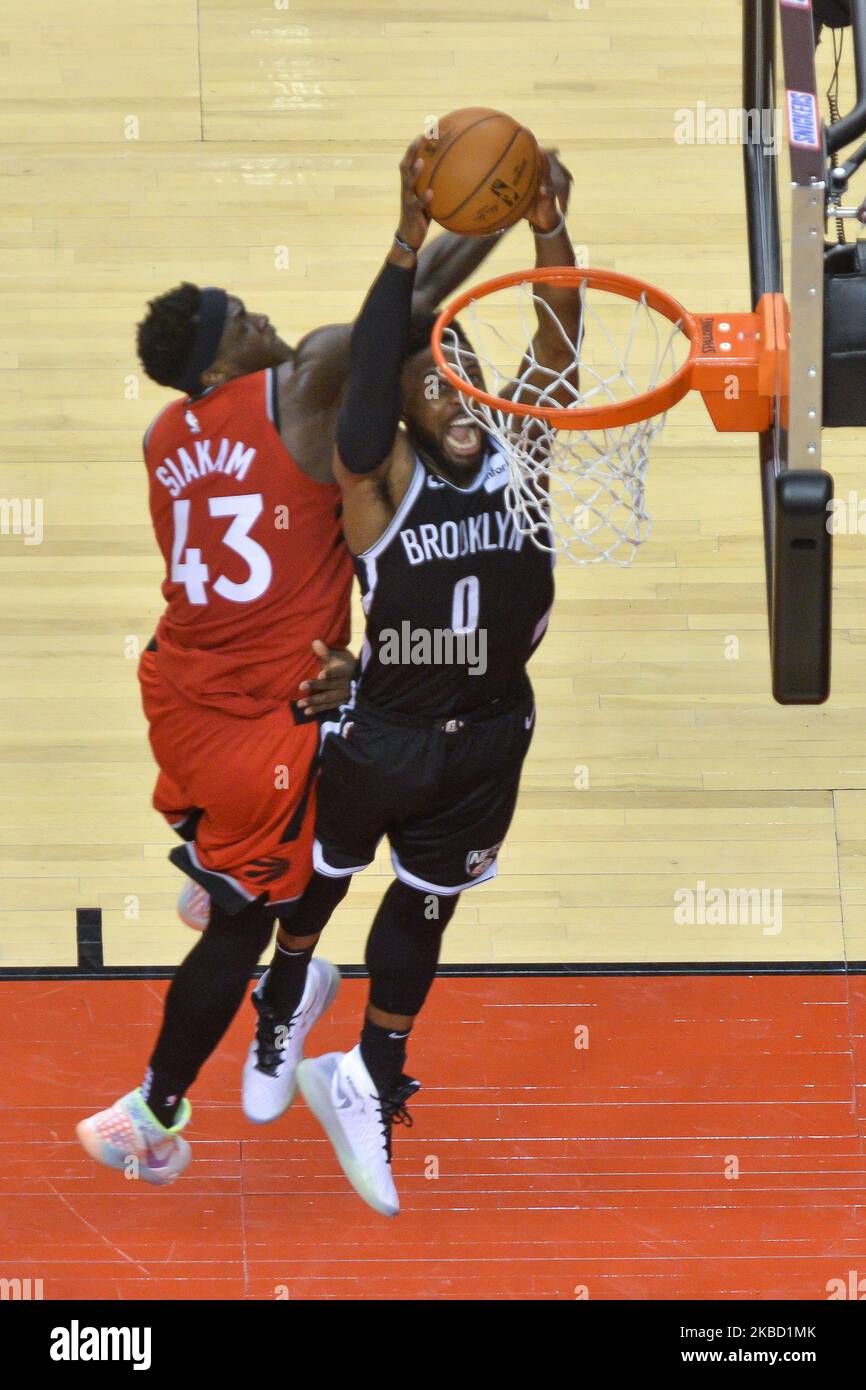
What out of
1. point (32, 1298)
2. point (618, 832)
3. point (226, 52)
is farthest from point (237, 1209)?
point (226, 52)

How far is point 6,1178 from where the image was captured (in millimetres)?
4527

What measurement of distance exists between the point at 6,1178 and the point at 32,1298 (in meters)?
0.40

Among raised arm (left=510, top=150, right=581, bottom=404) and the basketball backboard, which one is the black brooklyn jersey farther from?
the basketball backboard

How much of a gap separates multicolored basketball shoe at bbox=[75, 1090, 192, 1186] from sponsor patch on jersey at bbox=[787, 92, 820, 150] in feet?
9.11

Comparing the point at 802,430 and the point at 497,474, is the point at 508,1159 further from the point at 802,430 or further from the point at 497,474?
the point at 802,430

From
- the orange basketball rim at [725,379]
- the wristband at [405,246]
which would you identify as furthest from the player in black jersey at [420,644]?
the orange basketball rim at [725,379]

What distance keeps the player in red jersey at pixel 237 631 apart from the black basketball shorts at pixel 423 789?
10 cm

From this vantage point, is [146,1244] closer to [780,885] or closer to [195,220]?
→ [780,885]

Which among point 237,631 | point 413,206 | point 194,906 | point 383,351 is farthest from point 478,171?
point 194,906

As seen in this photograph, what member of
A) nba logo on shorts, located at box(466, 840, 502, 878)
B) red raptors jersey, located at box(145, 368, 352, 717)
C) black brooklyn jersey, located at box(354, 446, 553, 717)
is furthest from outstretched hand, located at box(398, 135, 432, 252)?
nba logo on shorts, located at box(466, 840, 502, 878)

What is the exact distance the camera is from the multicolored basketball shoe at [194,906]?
4.61 m

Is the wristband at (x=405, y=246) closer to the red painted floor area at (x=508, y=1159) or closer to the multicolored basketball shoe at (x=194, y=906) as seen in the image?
the multicolored basketball shoe at (x=194, y=906)

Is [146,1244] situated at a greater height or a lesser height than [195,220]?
lesser

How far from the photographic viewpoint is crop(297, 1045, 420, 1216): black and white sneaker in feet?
14.2
